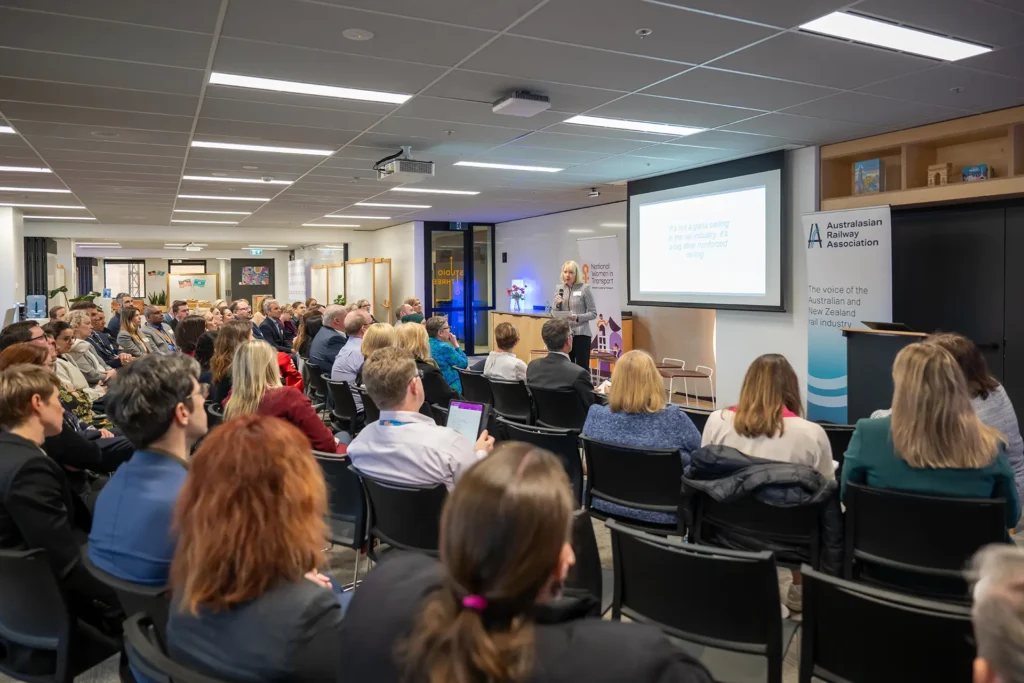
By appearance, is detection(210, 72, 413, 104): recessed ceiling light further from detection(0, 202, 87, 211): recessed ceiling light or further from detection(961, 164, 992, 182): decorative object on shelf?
detection(0, 202, 87, 211): recessed ceiling light

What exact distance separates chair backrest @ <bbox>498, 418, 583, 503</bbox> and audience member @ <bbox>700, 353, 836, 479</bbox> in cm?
84

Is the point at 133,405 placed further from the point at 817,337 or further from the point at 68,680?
the point at 817,337

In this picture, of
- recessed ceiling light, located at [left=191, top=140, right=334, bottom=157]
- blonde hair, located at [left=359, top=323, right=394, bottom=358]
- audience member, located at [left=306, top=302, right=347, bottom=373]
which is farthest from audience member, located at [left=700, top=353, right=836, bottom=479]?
recessed ceiling light, located at [left=191, top=140, right=334, bottom=157]

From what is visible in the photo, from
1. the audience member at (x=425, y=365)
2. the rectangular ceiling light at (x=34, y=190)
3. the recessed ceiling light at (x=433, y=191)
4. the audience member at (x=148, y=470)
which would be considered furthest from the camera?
the recessed ceiling light at (x=433, y=191)

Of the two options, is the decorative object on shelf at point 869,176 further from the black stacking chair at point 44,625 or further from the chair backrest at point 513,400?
the black stacking chair at point 44,625

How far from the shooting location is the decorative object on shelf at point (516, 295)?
1464cm

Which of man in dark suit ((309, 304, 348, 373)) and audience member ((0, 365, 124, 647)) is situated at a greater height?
man in dark suit ((309, 304, 348, 373))

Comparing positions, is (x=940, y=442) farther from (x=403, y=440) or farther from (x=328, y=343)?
(x=328, y=343)

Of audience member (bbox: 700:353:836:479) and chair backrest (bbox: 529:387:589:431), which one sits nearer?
audience member (bbox: 700:353:836:479)

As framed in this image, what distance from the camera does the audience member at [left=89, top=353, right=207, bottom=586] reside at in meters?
1.73

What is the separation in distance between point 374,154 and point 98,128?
2.47 meters

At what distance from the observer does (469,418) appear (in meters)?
3.45

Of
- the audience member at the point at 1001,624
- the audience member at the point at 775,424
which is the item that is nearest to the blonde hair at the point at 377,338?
the audience member at the point at 775,424

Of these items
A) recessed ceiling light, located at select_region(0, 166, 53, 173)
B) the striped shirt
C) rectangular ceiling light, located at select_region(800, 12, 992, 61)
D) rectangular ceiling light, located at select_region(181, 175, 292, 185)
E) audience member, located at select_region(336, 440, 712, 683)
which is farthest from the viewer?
rectangular ceiling light, located at select_region(181, 175, 292, 185)
